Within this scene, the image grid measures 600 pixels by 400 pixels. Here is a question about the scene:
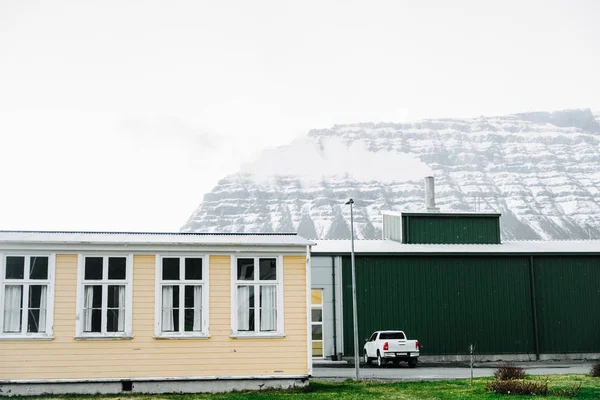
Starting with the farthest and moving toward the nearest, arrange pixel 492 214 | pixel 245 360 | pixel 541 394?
1. pixel 492 214
2. pixel 245 360
3. pixel 541 394

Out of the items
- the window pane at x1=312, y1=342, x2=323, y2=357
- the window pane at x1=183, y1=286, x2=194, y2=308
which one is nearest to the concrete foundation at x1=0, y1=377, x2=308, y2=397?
the window pane at x1=183, y1=286, x2=194, y2=308

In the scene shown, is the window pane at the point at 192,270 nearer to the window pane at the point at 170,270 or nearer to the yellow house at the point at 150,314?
the yellow house at the point at 150,314

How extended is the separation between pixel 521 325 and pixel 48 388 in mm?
24903

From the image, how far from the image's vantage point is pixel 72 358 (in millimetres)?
20859

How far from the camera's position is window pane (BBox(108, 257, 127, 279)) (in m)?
21.4

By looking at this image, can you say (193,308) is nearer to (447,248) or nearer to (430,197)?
(447,248)

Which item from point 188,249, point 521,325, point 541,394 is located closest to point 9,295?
point 188,249

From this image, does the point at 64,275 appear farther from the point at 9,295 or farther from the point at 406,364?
the point at 406,364

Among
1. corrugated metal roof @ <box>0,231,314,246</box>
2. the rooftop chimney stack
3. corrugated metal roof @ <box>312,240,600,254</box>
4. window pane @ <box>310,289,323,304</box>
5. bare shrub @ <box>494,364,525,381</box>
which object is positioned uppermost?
the rooftop chimney stack

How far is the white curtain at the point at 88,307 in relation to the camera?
69.3ft

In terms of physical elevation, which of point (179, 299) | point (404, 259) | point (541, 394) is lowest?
point (541, 394)

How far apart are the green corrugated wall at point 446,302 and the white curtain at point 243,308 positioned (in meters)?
16.6

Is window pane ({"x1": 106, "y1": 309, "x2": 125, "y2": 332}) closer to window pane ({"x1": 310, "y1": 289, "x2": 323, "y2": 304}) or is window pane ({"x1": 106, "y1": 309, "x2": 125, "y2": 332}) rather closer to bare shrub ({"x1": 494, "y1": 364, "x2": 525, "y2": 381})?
bare shrub ({"x1": 494, "y1": 364, "x2": 525, "y2": 381})

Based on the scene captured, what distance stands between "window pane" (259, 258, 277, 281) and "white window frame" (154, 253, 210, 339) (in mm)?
1456
